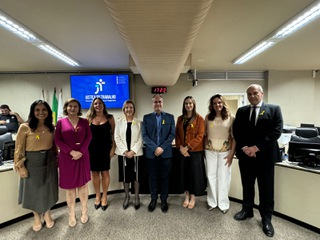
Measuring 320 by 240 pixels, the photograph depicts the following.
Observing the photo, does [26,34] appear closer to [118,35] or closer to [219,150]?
[118,35]

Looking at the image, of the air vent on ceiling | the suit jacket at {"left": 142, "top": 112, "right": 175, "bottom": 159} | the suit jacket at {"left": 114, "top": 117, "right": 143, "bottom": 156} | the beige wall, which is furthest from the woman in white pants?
the beige wall

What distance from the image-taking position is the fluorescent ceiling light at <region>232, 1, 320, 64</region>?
1.97 m

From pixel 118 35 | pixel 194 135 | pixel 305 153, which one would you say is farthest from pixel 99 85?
pixel 305 153

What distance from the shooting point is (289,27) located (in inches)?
93.6

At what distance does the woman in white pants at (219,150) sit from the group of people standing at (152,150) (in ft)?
0.04

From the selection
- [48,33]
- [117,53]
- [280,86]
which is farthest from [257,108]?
[280,86]

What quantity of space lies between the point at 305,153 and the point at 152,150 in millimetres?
2057

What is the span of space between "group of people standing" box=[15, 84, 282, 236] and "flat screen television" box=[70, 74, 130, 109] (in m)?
2.47

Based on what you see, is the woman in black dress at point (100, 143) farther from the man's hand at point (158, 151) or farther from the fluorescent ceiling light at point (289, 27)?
the fluorescent ceiling light at point (289, 27)

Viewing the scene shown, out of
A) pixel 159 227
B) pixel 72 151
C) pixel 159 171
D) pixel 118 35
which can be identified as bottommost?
pixel 159 227

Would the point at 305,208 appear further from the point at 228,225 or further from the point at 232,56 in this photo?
the point at 232,56

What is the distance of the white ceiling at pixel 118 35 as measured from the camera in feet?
6.32

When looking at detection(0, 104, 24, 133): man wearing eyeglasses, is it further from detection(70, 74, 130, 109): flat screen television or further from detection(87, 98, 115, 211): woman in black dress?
detection(87, 98, 115, 211): woman in black dress

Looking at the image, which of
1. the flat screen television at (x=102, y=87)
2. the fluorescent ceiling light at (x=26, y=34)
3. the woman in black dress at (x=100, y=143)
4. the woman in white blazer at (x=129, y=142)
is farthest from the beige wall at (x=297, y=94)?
the fluorescent ceiling light at (x=26, y=34)
